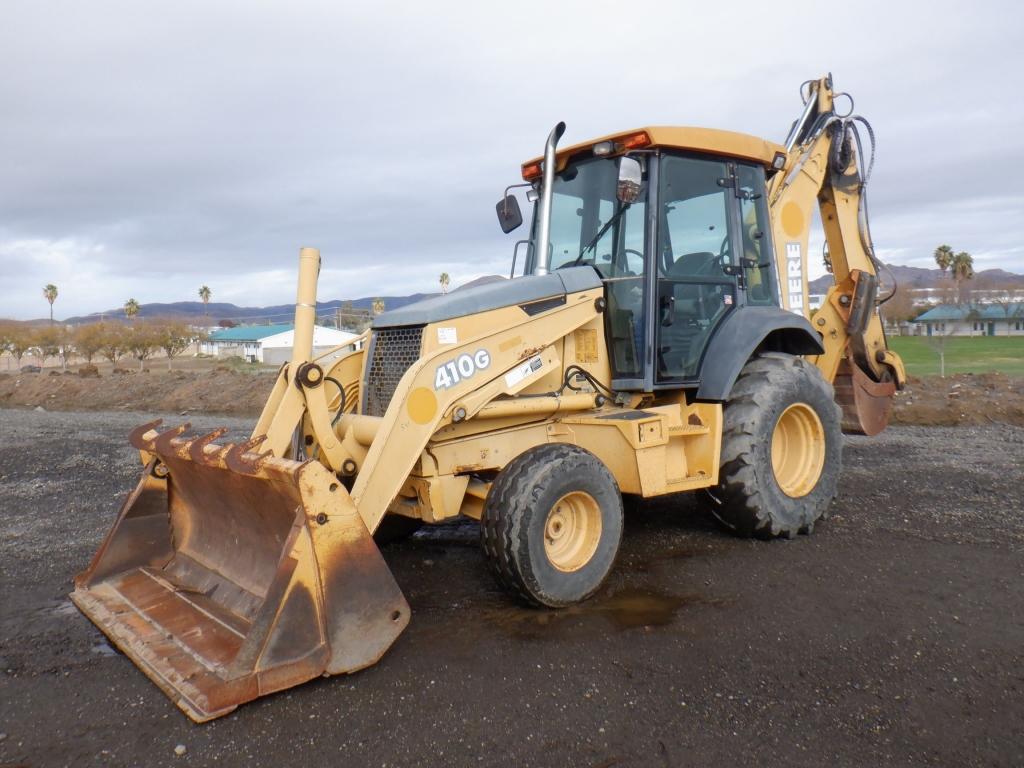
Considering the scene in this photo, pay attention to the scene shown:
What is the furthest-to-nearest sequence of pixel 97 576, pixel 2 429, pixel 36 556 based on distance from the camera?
pixel 2 429 < pixel 36 556 < pixel 97 576

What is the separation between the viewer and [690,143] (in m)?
5.33

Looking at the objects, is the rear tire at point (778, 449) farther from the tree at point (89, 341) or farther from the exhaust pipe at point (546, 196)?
the tree at point (89, 341)

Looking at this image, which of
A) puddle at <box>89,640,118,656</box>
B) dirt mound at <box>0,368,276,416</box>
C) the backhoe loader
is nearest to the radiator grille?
the backhoe loader

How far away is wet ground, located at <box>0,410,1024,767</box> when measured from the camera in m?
3.11

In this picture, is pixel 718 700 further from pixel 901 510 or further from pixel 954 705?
pixel 901 510

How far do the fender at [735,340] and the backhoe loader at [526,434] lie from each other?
17 millimetres

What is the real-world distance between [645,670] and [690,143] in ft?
11.0

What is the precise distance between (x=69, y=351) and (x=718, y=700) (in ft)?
169

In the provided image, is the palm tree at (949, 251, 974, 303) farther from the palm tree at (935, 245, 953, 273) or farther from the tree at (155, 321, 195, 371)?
the tree at (155, 321, 195, 371)

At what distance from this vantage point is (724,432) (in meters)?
5.41

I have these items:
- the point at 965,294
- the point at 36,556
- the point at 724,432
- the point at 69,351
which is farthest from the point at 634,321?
the point at 69,351

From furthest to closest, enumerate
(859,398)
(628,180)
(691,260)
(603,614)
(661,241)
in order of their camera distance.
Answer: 1. (859,398)
2. (691,260)
3. (661,241)
4. (628,180)
5. (603,614)

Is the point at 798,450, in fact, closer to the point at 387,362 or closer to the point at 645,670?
the point at 645,670

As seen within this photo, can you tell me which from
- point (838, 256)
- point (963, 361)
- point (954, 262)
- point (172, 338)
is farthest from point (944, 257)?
point (838, 256)
